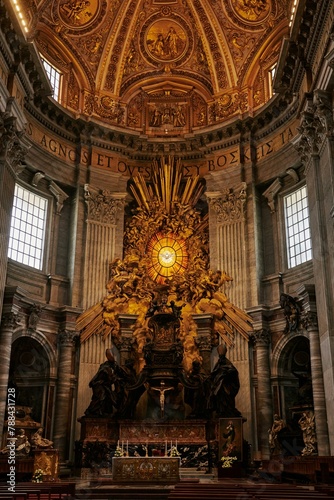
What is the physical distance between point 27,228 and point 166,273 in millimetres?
5178

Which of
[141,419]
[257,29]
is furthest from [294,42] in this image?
[141,419]

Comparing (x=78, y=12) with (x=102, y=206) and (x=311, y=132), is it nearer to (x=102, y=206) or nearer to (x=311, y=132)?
(x=102, y=206)

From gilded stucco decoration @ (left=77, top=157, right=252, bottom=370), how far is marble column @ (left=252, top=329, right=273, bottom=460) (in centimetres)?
54

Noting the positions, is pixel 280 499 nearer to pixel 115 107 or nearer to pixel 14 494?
pixel 14 494

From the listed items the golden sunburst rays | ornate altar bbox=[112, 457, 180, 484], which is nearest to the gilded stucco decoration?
the golden sunburst rays

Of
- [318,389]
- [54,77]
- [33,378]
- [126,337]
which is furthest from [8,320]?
[54,77]

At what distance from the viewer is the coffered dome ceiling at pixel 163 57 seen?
21.0m

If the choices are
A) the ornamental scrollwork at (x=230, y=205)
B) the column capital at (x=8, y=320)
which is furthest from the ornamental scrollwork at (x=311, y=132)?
the column capital at (x=8, y=320)

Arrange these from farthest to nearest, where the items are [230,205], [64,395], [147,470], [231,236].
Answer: [230,205]
[231,236]
[64,395]
[147,470]

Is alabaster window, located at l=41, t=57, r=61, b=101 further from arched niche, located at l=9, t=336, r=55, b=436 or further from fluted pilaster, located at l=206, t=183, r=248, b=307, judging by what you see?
→ arched niche, located at l=9, t=336, r=55, b=436

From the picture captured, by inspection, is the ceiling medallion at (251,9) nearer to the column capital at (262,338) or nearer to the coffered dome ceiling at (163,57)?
the coffered dome ceiling at (163,57)

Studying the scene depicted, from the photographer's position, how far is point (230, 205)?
2011 centimetres

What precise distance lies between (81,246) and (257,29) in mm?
10386

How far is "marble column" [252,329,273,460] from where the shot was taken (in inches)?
667
